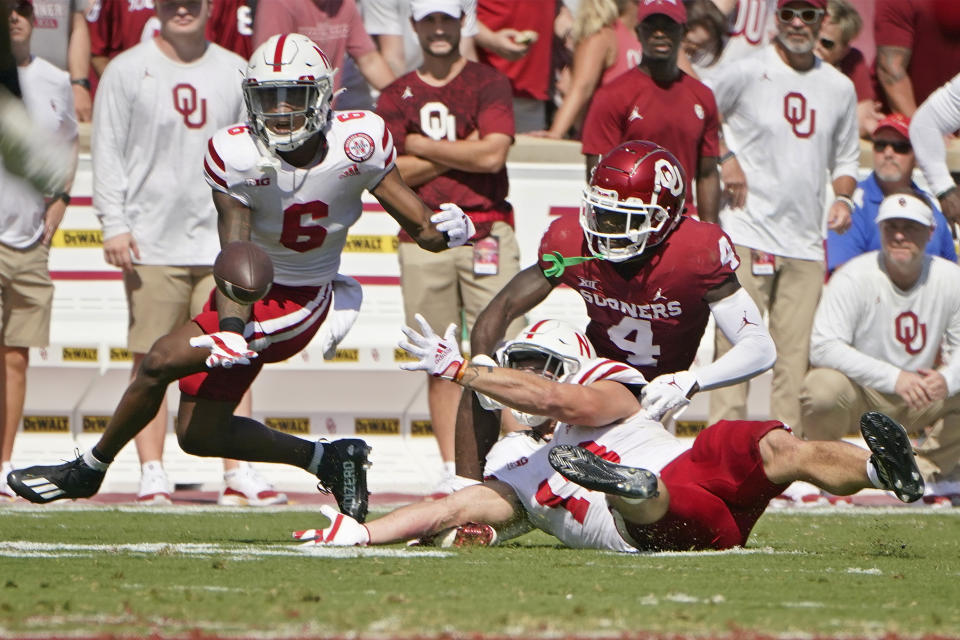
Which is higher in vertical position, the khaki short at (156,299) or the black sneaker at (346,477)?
the khaki short at (156,299)

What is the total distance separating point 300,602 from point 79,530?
7.59 ft

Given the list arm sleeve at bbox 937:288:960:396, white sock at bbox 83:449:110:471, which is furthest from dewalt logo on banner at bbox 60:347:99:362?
arm sleeve at bbox 937:288:960:396

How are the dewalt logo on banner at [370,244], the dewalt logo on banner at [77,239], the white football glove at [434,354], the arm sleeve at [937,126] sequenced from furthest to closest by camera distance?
the dewalt logo on banner at [370,244] < the dewalt logo on banner at [77,239] < the arm sleeve at [937,126] < the white football glove at [434,354]

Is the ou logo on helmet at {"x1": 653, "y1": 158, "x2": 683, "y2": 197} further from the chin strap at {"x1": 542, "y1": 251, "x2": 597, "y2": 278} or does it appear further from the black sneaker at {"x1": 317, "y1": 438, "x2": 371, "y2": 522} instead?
the black sneaker at {"x1": 317, "y1": 438, "x2": 371, "y2": 522}

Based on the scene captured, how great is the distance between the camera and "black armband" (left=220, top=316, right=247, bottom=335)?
18.0 ft

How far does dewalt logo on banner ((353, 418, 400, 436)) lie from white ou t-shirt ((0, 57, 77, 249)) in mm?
1994

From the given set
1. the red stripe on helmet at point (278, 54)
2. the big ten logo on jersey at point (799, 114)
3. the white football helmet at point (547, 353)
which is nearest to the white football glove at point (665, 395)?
the white football helmet at point (547, 353)

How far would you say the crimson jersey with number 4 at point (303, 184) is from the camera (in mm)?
5730

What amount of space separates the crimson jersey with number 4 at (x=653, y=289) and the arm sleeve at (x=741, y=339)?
0.09 m

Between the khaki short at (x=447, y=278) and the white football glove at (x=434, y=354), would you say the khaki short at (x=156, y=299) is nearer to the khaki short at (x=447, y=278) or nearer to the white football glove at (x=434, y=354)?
the khaki short at (x=447, y=278)

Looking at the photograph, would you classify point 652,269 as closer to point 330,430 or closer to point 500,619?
point 500,619

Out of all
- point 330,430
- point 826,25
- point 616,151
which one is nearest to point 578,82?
point 826,25

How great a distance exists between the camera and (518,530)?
5.29m

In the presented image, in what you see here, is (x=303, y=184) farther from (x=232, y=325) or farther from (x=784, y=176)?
(x=784, y=176)
